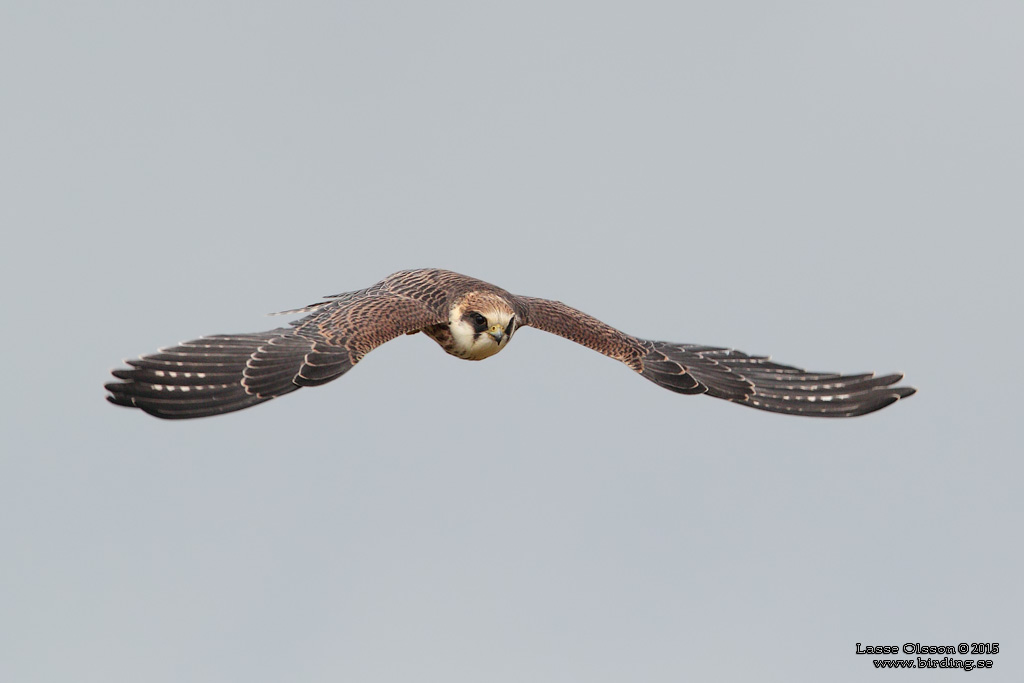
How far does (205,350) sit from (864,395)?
335 inches

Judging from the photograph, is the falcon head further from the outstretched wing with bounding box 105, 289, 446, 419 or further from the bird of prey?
the outstretched wing with bounding box 105, 289, 446, 419

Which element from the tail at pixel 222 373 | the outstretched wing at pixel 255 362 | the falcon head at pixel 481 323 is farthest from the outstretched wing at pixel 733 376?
the tail at pixel 222 373

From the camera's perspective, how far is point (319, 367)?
1460 cm

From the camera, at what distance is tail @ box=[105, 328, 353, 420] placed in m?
13.7

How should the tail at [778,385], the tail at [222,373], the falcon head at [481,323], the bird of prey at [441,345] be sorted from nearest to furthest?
the tail at [222,373]
the bird of prey at [441,345]
the falcon head at [481,323]
the tail at [778,385]

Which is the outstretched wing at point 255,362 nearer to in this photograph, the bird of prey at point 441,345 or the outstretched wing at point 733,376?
the bird of prey at point 441,345

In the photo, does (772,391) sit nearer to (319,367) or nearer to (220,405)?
(319,367)

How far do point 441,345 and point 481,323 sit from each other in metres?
1.17

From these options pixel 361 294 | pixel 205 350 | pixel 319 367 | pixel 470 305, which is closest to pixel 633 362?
pixel 470 305

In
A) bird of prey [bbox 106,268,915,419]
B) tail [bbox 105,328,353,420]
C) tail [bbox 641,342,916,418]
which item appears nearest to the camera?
tail [bbox 105,328,353,420]

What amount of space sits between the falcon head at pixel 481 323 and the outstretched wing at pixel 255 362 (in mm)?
272

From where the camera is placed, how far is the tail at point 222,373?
1371 cm

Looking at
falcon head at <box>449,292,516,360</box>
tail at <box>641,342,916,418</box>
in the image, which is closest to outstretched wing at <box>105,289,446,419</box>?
falcon head at <box>449,292,516,360</box>

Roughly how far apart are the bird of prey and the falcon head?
18 millimetres
